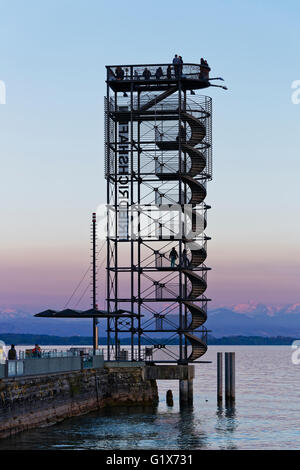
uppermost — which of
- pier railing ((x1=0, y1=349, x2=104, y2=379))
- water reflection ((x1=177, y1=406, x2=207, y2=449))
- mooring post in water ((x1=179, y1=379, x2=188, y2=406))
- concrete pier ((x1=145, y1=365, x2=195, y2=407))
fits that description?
pier railing ((x1=0, y1=349, x2=104, y2=379))

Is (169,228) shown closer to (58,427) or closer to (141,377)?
(141,377)

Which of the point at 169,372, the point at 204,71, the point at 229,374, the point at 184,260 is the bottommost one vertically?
the point at 229,374

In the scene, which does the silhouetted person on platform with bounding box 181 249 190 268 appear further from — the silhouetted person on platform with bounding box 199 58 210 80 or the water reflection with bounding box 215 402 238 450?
the silhouetted person on platform with bounding box 199 58 210 80

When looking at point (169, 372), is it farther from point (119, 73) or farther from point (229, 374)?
point (119, 73)

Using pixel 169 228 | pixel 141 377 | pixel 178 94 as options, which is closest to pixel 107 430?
pixel 141 377

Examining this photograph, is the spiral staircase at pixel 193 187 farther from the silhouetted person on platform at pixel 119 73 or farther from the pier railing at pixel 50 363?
the pier railing at pixel 50 363

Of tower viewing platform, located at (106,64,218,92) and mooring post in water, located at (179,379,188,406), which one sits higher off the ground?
tower viewing platform, located at (106,64,218,92)

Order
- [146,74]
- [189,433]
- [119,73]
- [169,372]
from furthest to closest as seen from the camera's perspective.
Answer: [119,73], [146,74], [169,372], [189,433]

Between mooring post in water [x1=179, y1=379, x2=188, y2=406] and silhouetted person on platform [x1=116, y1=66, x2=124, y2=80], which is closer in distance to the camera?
mooring post in water [x1=179, y1=379, x2=188, y2=406]

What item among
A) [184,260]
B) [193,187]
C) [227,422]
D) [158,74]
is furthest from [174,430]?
[158,74]

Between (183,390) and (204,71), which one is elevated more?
(204,71)

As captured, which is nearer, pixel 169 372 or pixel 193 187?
pixel 169 372

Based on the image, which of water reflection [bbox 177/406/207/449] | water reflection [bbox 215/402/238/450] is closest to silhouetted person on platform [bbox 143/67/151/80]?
water reflection [bbox 177/406/207/449]

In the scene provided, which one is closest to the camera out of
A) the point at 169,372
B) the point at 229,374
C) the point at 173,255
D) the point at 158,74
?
the point at 169,372
